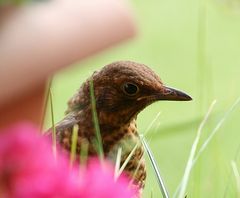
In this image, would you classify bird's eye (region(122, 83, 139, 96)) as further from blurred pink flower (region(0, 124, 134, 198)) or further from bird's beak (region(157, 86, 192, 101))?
blurred pink flower (region(0, 124, 134, 198))

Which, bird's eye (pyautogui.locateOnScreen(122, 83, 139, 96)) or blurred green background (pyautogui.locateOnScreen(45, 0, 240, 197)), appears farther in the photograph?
blurred green background (pyautogui.locateOnScreen(45, 0, 240, 197))

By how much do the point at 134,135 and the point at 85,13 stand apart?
0.76 meters

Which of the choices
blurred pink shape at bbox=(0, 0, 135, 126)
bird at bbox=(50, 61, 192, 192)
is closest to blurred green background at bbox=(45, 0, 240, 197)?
bird at bbox=(50, 61, 192, 192)

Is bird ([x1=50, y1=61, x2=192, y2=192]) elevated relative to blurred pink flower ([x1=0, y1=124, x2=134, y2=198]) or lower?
lower

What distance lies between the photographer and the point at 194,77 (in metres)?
4.91

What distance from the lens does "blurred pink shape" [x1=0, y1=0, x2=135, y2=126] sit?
2.74ft

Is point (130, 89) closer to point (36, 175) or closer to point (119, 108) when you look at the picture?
point (119, 108)

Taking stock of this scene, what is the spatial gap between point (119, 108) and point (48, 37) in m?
0.78

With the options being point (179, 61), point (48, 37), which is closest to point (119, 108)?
point (48, 37)

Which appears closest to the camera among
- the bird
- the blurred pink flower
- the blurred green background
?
Answer: the blurred pink flower

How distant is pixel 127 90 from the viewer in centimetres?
160

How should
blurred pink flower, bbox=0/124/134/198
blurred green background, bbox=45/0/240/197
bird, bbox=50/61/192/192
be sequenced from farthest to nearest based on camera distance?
blurred green background, bbox=45/0/240/197 → bird, bbox=50/61/192/192 → blurred pink flower, bbox=0/124/134/198

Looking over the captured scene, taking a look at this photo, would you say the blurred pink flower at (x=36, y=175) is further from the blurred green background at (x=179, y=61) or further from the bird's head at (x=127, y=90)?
the blurred green background at (x=179, y=61)

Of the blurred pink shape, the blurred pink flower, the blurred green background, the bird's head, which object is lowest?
the blurred green background
